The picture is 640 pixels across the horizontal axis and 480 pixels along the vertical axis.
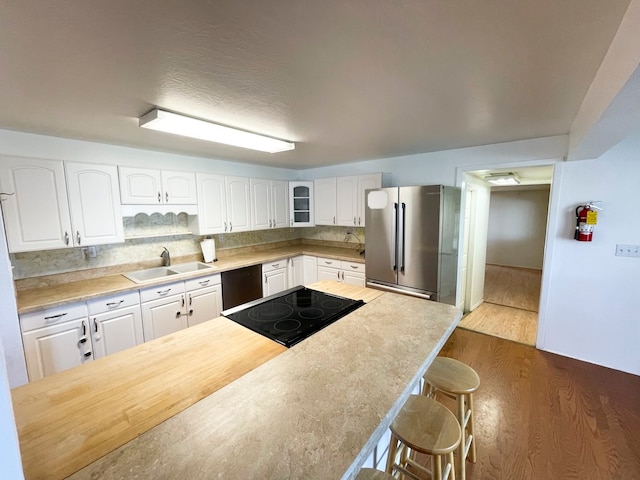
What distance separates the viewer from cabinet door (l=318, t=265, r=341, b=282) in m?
3.77

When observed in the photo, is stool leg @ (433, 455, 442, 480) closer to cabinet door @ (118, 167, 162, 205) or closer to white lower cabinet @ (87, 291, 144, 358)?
white lower cabinet @ (87, 291, 144, 358)

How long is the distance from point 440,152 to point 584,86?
176 centimetres

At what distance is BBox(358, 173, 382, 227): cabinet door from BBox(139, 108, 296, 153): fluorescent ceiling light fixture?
4.51 ft

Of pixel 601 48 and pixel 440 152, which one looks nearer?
pixel 601 48

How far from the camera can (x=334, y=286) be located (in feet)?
7.18

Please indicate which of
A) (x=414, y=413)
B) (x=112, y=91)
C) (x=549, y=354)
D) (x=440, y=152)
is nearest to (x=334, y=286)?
(x=414, y=413)

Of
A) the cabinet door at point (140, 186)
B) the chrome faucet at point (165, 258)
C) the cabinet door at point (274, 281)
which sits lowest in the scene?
the cabinet door at point (274, 281)

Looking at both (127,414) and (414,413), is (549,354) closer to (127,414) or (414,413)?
(414,413)

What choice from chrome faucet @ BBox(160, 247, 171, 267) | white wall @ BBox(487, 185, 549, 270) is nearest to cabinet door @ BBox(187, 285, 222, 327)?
chrome faucet @ BBox(160, 247, 171, 267)

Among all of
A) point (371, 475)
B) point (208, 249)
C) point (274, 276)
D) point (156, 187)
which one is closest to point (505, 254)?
point (274, 276)

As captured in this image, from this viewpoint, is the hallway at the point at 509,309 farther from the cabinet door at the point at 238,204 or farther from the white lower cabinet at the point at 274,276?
the cabinet door at the point at 238,204

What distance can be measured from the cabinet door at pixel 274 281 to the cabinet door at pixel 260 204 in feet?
2.25

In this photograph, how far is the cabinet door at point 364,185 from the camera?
3473 millimetres

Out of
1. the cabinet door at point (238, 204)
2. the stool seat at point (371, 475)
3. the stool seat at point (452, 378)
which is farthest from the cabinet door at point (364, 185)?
the stool seat at point (371, 475)
